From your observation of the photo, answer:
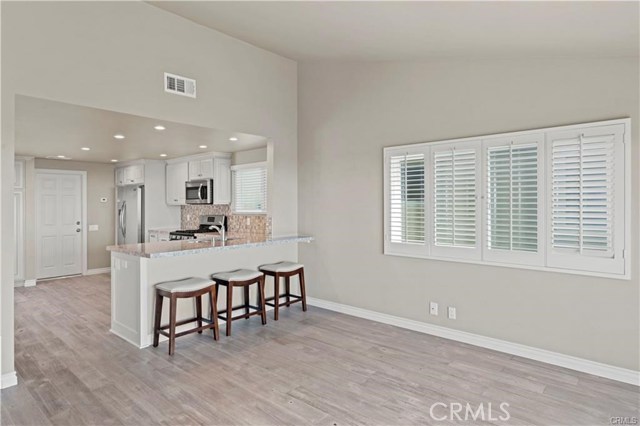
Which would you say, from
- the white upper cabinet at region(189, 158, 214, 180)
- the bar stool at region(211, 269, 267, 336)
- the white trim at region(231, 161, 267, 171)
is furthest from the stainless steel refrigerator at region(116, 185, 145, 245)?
the bar stool at region(211, 269, 267, 336)

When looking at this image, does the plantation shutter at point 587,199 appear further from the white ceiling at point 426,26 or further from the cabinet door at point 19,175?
the cabinet door at point 19,175

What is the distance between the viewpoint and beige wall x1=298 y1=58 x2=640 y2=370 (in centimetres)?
306

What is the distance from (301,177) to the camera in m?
5.32

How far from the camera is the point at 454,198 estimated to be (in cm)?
385

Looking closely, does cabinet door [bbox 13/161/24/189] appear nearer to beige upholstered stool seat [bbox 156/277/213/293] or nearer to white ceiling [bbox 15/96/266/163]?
white ceiling [bbox 15/96/266/163]

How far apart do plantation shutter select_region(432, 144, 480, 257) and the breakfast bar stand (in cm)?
203

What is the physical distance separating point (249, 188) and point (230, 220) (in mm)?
722

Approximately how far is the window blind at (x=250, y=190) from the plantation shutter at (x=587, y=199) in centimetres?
397

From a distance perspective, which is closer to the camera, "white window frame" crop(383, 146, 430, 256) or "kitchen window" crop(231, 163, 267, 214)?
"white window frame" crop(383, 146, 430, 256)

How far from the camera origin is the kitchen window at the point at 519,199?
3010mm

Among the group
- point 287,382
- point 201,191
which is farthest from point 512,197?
point 201,191

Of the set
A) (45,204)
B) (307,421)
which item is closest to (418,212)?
(307,421)

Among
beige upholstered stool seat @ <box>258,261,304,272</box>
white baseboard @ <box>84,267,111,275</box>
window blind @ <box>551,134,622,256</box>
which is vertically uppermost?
window blind @ <box>551,134,622,256</box>

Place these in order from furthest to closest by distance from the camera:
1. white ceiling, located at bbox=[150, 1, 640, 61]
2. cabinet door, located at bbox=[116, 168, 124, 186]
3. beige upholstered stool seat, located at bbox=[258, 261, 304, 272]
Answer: cabinet door, located at bbox=[116, 168, 124, 186]
beige upholstered stool seat, located at bbox=[258, 261, 304, 272]
white ceiling, located at bbox=[150, 1, 640, 61]
